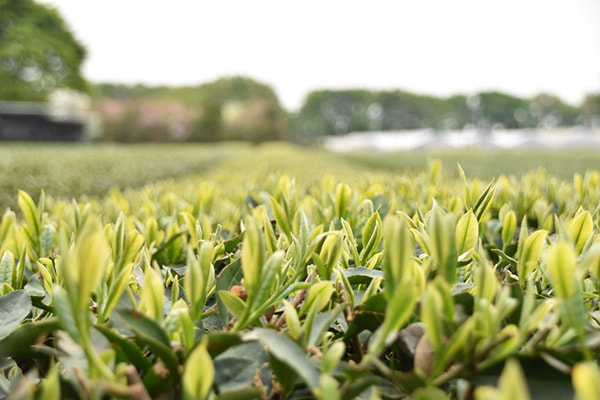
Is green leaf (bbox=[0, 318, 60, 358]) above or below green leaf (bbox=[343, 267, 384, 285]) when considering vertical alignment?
below

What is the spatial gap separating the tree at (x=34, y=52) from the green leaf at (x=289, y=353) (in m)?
46.7

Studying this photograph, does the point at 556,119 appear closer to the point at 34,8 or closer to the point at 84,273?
the point at 34,8

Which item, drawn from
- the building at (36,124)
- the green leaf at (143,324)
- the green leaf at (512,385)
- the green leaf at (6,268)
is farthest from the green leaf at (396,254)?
the building at (36,124)

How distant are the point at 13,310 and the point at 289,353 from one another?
56 centimetres

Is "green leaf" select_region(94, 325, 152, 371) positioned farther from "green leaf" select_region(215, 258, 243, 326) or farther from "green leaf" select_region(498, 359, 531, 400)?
"green leaf" select_region(498, 359, 531, 400)

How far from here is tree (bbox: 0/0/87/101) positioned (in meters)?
38.2

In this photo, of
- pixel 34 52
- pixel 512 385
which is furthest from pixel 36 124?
pixel 512 385

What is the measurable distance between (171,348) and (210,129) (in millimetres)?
44151

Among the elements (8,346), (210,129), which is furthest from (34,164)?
(210,129)

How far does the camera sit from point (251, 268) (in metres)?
0.64

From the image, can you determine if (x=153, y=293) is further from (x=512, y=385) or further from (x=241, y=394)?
(x=512, y=385)

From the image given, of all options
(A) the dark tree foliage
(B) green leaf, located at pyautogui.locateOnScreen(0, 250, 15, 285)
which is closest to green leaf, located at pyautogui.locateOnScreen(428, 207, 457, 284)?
(B) green leaf, located at pyautogui.locateOnScreen(0, 250, 15, 285)

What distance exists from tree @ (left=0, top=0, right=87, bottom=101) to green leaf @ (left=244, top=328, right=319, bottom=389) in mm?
46712

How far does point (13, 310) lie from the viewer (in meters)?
0.78
